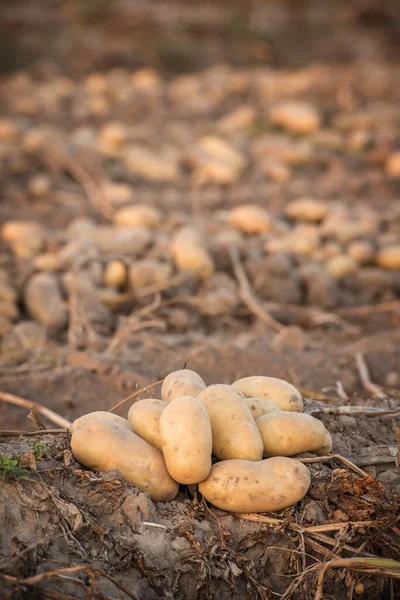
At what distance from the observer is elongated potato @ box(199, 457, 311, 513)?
70.7 inches

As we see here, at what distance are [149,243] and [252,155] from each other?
7.67 ft

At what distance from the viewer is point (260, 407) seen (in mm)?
2039

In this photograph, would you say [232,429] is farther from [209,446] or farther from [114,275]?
[114,275]

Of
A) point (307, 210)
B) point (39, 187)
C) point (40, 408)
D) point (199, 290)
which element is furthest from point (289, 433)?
point (39, 187)

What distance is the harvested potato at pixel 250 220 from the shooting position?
4922 mm

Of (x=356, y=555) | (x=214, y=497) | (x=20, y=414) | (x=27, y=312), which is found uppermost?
(x=214, y=497)

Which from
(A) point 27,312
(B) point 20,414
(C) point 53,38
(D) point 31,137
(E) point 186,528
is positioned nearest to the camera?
(E) point 186,528

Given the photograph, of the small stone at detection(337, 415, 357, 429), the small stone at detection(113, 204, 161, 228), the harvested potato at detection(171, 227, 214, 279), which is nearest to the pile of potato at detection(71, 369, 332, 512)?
the small stone at detection(337, 415, 357, 429)

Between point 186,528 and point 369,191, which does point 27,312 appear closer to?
point 186,528

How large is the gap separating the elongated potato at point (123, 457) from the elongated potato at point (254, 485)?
0.12 metres

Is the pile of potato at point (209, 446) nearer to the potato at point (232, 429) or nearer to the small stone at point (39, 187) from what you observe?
the potato at point (232, 429)

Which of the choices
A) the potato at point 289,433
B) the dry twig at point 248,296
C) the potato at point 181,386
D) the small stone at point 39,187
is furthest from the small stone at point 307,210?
the potato at point 289,433

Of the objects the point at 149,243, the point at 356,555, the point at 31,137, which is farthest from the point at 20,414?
the point at 31,137

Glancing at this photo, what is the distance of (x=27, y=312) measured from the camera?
397 centimetres
